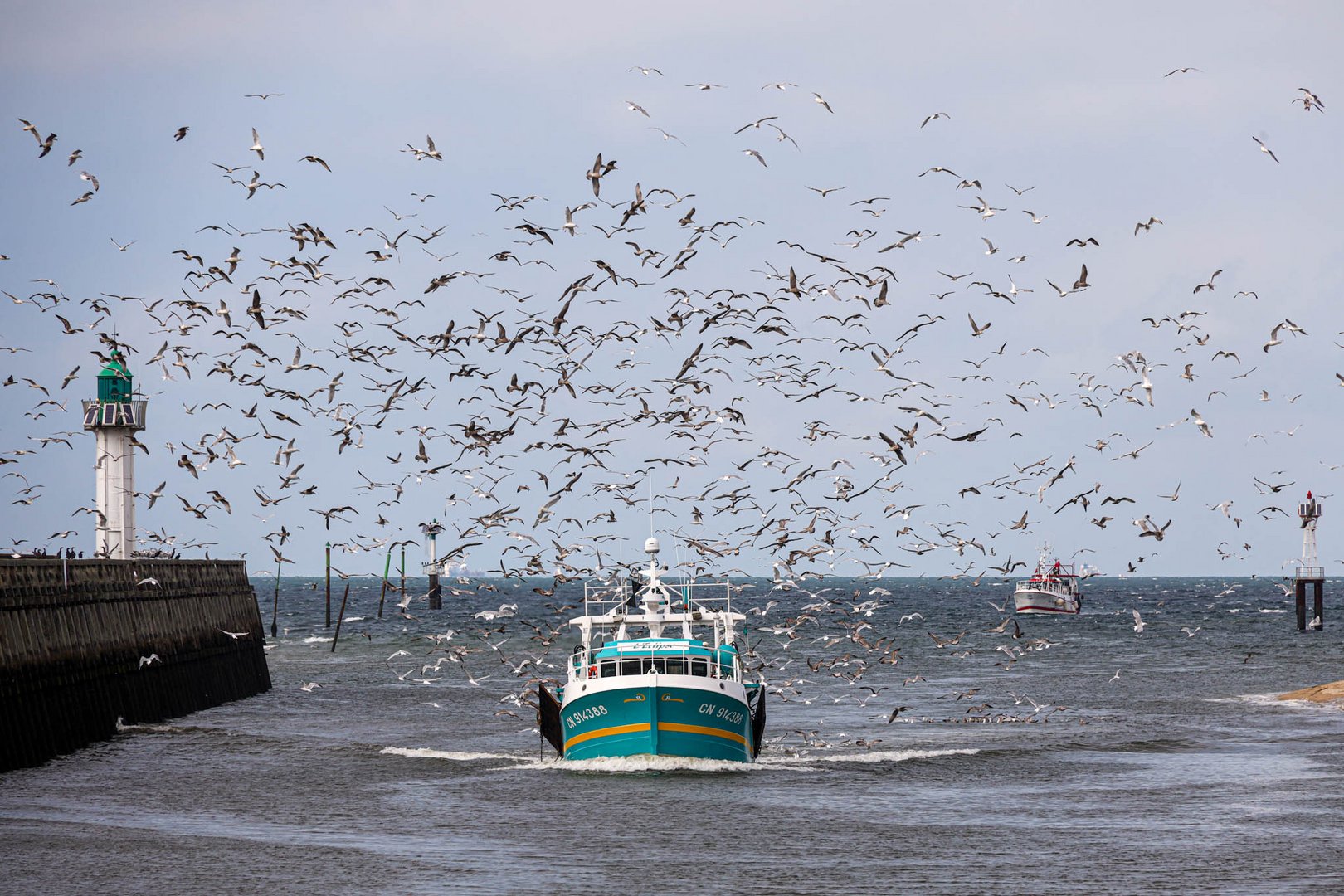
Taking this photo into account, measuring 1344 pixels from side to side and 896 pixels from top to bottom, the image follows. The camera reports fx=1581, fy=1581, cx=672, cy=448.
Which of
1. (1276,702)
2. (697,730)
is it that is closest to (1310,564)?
(1276,702)

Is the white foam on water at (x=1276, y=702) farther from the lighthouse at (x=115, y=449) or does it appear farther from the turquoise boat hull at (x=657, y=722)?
the lighthouse at (x=115, y=449)

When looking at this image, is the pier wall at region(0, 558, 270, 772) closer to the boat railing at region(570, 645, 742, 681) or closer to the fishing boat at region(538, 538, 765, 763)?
the fishing boat at region(538, 538, 765, 763)

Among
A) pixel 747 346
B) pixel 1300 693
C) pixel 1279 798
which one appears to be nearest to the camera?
pixel 747 346

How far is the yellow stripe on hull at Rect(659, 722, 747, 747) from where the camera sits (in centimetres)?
4559

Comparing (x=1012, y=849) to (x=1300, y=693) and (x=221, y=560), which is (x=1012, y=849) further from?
(x=221, y=560)

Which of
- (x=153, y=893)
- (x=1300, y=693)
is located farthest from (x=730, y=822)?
Result: (x=1300, y=693)

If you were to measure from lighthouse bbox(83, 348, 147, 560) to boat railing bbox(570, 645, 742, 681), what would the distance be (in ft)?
132

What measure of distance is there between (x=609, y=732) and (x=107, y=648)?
71.7 ft

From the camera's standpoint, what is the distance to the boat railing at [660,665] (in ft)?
150

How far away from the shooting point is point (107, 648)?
2270 inches

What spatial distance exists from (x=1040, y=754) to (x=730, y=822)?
65.4ft

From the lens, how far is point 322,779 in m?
49.8

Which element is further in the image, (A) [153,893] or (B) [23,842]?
(B) [23,842]

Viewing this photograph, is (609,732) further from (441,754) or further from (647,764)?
(441,754)
